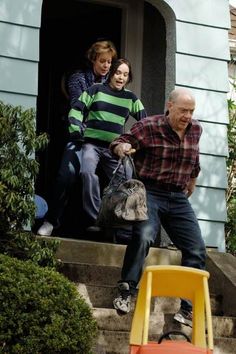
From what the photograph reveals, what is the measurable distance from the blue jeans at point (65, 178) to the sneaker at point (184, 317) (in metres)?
1.89

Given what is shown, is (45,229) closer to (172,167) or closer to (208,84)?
(172,167)

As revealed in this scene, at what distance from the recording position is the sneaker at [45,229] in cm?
926

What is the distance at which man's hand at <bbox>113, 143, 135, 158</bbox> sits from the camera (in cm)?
782

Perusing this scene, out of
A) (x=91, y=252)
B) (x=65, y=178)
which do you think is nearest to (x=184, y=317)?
(x=91, y=252)

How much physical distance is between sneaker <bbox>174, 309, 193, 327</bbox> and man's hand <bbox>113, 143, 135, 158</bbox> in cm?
129

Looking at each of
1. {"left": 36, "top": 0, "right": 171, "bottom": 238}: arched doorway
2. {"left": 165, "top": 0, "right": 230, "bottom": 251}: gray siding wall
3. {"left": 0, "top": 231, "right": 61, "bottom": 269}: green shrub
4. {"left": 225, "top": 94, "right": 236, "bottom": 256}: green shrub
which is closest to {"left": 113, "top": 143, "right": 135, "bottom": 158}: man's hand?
{"left": 0, "top": 231, "right": 61, "bottom": 269}: green shrub

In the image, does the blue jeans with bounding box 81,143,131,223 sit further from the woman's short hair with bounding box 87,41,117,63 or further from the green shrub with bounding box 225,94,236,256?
the green shrub with bounding box 225,94,236,256

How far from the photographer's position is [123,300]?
776 centimetres

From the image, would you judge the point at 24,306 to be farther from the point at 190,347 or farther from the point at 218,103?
the point at 218,103

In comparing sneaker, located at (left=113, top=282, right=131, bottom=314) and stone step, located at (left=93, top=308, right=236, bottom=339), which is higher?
sneaker, located at (left=113, top=282, right=131, bottom=314)

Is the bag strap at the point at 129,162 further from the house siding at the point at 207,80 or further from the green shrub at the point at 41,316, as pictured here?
the house siding at the point at 207,80

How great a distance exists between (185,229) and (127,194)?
2.12ft

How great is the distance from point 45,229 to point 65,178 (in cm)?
49

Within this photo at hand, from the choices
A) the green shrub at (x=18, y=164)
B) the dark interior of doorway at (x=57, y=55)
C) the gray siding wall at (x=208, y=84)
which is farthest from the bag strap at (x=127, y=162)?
the dark interior of doorway at (x=57, y=55)
